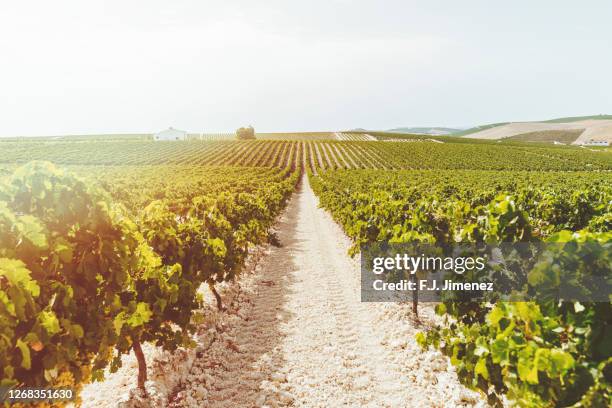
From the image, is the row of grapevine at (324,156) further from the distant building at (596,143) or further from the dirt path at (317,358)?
the dirt path at (317,358)

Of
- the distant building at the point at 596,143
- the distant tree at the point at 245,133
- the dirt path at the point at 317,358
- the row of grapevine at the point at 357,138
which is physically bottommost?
the dirt path at the point at 317,358

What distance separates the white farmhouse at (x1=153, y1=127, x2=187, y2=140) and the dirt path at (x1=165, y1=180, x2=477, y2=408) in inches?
5028

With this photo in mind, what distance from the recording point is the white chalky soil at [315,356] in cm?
646

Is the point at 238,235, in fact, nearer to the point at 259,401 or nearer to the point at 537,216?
the point at 259,401

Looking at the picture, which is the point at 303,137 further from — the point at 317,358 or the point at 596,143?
the point at 317,358

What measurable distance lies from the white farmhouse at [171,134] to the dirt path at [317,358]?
127703mm

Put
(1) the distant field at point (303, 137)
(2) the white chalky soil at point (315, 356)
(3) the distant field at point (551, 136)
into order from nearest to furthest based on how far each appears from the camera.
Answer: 1. (2) the white chalky soil at point (315, 356)
2. (1) the distant field at point (303, 137)
3. (3) the distant field at point (551, 136)

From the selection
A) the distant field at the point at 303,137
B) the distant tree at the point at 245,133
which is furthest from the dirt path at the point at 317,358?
the distant tree at the point at 245,133

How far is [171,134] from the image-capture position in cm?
12925

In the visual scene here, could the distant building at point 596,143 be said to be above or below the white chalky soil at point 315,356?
above

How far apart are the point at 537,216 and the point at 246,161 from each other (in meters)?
60.9

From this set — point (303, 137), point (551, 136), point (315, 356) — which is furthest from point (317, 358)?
point (551, 136)

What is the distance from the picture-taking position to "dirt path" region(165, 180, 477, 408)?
6.47 meters

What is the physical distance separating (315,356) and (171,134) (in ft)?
439
